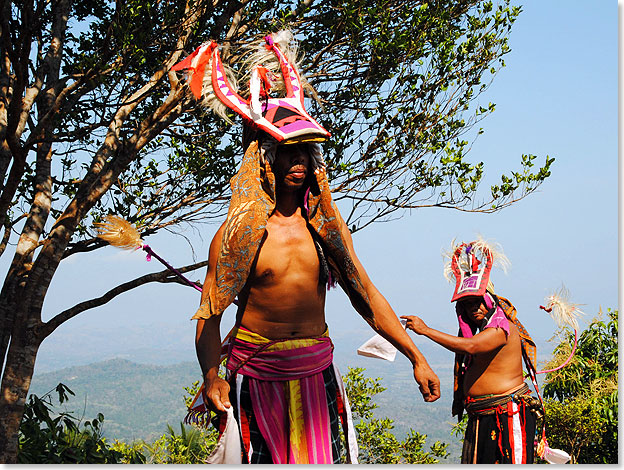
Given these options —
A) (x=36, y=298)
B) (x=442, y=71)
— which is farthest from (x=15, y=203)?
(x=442, y=71)

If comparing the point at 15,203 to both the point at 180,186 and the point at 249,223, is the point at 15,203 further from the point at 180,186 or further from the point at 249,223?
the point at 249,223

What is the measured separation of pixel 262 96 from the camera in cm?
344

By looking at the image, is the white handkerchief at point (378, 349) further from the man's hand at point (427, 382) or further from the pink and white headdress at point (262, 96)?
the pink and white headdress at point (262, 96)

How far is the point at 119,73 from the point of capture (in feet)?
20.6

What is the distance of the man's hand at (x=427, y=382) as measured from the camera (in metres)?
3.21

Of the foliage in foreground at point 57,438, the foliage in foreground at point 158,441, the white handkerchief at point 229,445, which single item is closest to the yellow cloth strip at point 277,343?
the white handkerchief at point 229,445

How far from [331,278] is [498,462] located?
233 cm

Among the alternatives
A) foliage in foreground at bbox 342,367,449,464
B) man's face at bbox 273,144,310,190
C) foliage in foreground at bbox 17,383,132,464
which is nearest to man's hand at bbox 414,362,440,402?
man's face at bbox 273,144,310,190

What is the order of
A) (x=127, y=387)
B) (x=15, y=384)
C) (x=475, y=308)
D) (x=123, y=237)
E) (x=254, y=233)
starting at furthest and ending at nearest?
(x=127, y=387) < (x=15, y=384) < (x=475, y=308) < (x=123, y=237) < (x=254, y=233)

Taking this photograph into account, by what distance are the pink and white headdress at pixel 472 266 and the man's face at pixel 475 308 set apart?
83 mm

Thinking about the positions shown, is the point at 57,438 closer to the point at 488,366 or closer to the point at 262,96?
the point at 488,366

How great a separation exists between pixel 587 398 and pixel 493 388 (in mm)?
4226

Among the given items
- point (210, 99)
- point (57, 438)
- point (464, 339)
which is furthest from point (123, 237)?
point (57, 438)

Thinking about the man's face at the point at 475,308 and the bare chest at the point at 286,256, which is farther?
the man's face at the point at 475,308
